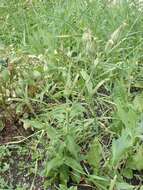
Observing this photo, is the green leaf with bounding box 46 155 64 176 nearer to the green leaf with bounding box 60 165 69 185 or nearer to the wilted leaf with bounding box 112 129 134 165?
the green leaf with bounding box 60 165 69 185

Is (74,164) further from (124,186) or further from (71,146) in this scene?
(124,186)

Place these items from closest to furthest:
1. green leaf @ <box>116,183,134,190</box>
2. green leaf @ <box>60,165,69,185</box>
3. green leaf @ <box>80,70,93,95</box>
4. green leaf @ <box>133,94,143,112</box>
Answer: green leaf @ <box>116,183,134,190</box> < green leaf @ <box>60,165,69,185</box> < green leaf @ <box>133,94,143,112</box> < green leaf @ <box>80,70,93,95</box>

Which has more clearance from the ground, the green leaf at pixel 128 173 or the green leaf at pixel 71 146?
the green leaf at pixel 71 146

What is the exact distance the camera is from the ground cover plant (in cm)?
190

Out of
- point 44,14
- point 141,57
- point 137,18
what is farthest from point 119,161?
point 44,14

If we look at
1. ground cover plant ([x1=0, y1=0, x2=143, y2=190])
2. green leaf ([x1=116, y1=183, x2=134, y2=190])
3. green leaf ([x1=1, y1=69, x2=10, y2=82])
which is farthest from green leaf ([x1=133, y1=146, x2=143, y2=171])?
green leaf ([x1=1, y1=69, x2=10, y2=82])

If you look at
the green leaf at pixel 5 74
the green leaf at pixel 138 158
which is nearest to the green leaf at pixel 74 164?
the green leaf at pixel 138 158

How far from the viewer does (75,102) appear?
210 cm

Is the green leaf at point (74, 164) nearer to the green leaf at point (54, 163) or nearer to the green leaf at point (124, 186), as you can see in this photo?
the green leaf at point (54, 163)

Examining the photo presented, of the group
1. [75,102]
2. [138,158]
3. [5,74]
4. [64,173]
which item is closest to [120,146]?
[138,158]

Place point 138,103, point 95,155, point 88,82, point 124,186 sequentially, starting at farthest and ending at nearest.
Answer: point 88,82 < point 138,103 < point 95,155 < point 124,186

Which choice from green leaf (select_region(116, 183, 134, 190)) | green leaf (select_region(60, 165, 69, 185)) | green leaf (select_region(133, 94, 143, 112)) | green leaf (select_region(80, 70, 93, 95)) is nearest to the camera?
green leaf (select_region(116, 183, 134, 190))

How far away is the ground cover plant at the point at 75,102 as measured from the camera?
6.23 ft

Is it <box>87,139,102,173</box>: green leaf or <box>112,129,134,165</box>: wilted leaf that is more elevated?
<box>112,129,134,165</box>: wilted leaf
